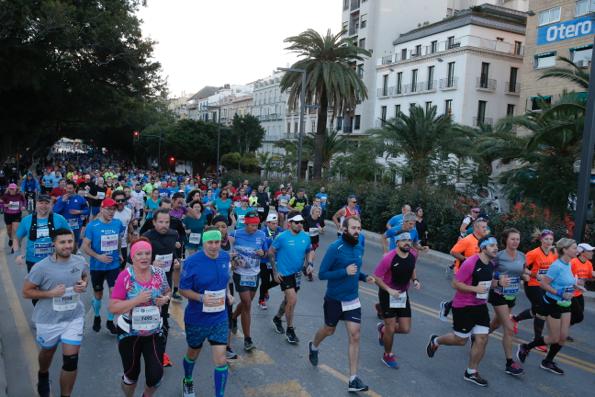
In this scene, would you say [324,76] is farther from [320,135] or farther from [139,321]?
[139,321]

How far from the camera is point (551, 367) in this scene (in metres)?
6.39

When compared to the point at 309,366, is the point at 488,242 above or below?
above

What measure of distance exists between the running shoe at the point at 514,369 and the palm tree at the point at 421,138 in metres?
15.7

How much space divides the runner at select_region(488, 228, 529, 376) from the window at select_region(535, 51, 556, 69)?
3061cm

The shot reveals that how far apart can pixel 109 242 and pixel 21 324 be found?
1725 mm

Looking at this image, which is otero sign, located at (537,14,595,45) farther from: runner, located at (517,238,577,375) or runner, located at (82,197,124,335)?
runner, located at (82,197,124,335)

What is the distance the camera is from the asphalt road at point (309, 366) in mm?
5488

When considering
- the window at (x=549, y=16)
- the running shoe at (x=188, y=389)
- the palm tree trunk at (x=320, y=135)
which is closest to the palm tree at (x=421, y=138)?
the palm tree trunk at (x=320, y=135)

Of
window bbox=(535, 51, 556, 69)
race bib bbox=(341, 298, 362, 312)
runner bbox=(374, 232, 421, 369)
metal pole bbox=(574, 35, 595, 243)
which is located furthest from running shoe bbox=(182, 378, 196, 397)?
window bbox=(535, 51, 556, 69)

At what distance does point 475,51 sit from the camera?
40312 mm

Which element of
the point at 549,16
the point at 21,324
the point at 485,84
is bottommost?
the point at 21,324

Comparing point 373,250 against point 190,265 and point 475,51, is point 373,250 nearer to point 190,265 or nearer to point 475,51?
point 190,265

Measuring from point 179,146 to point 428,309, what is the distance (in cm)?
5319

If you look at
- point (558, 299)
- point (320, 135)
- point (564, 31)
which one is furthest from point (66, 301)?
point (564, 31)
